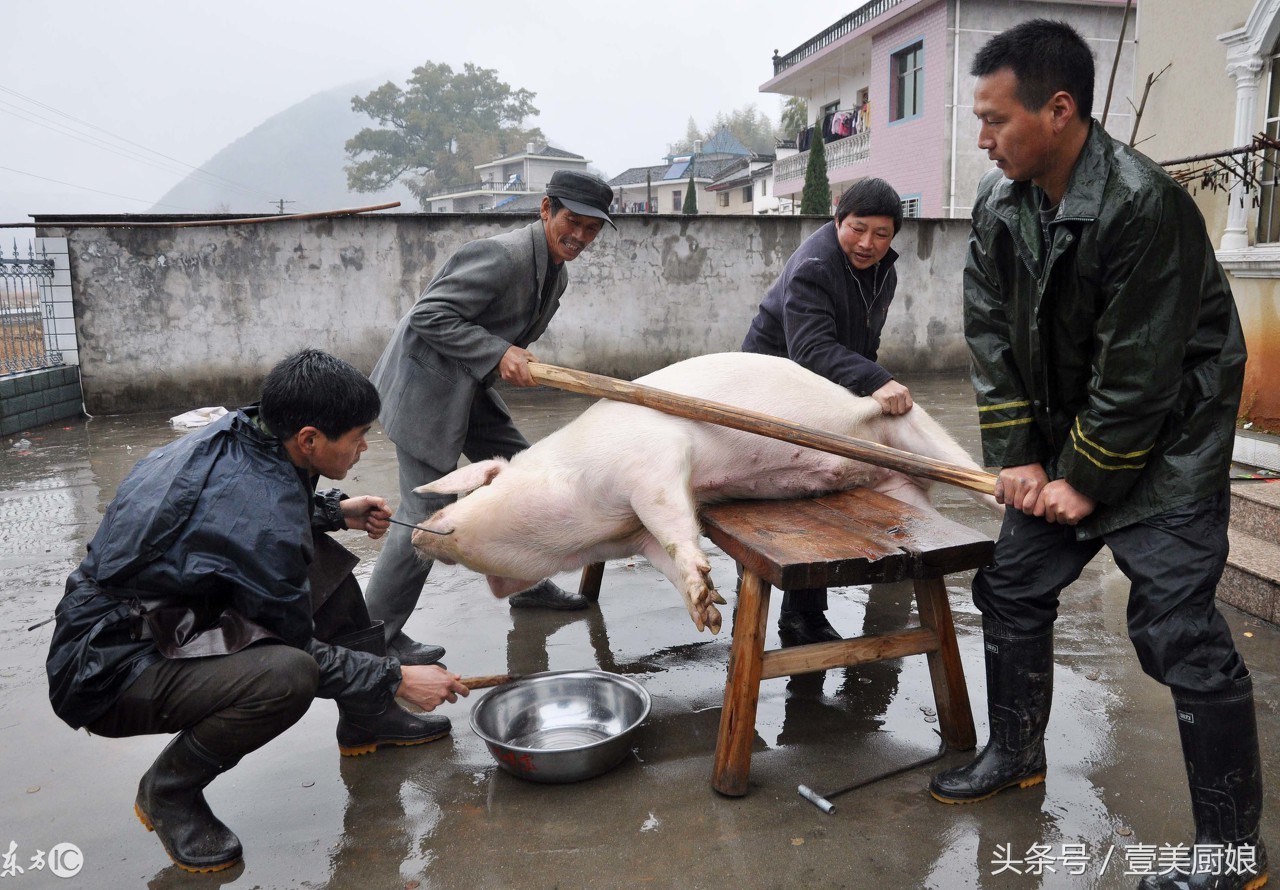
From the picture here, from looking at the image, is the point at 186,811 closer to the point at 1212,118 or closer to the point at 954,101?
the point at 1212,118

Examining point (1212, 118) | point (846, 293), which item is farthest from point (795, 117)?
point (846, 293)

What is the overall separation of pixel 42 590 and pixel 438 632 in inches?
82.6

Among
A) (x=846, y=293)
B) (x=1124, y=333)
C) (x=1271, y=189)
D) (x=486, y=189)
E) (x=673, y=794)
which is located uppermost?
(x=486, y=189)

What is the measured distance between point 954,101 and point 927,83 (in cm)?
121

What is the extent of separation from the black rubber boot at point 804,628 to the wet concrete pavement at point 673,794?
0.08m

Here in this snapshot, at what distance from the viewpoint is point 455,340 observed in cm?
337

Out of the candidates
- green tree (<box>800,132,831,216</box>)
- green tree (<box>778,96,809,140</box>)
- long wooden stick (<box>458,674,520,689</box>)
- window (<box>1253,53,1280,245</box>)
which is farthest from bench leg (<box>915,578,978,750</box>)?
green tree (<box>778,96,809,140</box>)

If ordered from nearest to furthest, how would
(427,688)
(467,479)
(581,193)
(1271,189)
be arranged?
(427,688)
(467,479)
(581,193)
(1271,189)

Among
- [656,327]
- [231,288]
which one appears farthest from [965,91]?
[231,288]

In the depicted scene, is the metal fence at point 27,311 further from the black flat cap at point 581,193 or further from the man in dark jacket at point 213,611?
the man in dark jacket at point 213,611

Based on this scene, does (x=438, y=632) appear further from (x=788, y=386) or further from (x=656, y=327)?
(x=656, y=327)

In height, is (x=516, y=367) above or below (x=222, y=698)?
above

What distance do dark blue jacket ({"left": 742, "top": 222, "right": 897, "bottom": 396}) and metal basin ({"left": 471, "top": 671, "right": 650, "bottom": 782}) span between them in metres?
1.44

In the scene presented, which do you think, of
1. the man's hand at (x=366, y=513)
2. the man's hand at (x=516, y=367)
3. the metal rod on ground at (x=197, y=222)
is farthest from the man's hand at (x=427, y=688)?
the metal rod on ground at (x=197, y=222)
